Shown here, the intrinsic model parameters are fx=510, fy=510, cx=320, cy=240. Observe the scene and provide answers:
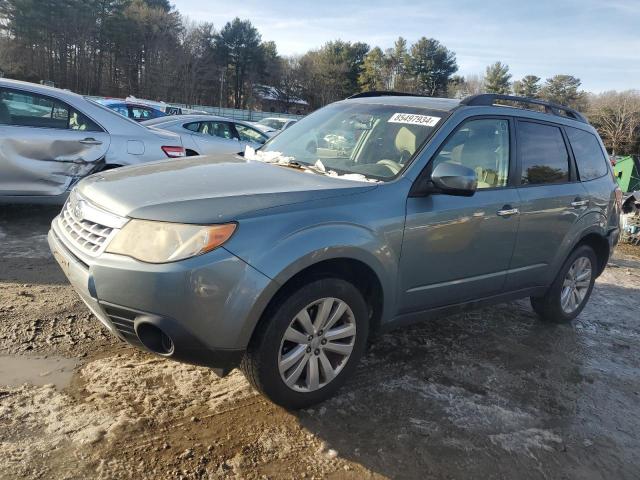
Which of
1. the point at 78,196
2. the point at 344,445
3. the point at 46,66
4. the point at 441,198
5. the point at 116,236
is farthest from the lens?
the point at 46,66

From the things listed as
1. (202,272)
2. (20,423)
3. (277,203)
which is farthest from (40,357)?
(277,203)

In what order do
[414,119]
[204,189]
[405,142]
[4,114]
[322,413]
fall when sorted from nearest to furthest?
1. [204,189]
2. [322,413]
3. [405,142]
4. [414,119]
5. [4,114]

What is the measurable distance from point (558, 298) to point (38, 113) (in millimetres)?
5640

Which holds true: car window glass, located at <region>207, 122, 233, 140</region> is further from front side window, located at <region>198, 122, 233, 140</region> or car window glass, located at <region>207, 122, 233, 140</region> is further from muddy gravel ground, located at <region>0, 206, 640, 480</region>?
muddy gravel ground, located at <region>0, 206, 640, 480</region>

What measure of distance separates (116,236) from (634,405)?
3508 mm

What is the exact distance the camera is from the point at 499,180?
3.74 m

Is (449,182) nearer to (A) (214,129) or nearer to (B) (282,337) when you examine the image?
(B) (282,337)

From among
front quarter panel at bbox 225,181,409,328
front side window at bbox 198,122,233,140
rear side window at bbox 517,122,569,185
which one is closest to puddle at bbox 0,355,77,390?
front quarter panel at bbox 225,181,409,328

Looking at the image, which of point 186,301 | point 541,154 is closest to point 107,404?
point 186,301

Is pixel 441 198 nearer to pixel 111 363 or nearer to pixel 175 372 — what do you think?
pixel 175 372

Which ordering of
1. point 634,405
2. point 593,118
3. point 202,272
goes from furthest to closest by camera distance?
point 593,118 < point 634,405 < point 202,272

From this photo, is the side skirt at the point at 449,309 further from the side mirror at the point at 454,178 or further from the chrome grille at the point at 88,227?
the chrome grille at the point at 88,227

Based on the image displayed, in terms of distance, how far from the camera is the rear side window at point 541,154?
3949mm

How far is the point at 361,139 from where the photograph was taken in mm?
3621
